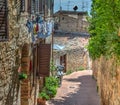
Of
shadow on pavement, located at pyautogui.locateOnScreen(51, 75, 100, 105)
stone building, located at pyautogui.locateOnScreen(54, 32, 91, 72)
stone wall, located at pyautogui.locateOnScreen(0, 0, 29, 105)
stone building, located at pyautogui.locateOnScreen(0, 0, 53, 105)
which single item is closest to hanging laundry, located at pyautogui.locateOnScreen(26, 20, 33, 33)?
stone building, located at pyautogui.locateOnScreen(0, 0, 53, 105)

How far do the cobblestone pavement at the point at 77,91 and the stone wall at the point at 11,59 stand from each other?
25.9 ft

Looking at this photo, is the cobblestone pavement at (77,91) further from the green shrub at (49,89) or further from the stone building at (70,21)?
the stone building at (70,21)

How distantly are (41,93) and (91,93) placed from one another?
3.98 metres

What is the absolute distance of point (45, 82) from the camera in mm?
20578

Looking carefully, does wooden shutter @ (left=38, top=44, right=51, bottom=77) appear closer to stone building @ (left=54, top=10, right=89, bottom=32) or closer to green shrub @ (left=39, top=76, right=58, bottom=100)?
green shrub @ (left=39, top=76, right=58, bottom=100)

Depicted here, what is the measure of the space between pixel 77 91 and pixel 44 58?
633 centimetres

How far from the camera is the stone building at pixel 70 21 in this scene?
113ft

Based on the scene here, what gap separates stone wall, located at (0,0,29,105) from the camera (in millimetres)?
9289

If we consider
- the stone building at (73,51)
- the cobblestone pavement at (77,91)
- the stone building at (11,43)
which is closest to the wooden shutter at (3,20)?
the stone building at (11,43)

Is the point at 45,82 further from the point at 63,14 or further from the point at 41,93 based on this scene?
the point at 63,14

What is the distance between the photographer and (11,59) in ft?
33.1

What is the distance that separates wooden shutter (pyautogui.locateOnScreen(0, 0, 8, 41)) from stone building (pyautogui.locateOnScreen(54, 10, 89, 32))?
2515 centimetres

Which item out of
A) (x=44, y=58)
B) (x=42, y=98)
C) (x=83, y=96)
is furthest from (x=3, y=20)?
→ (x=83, y=96)

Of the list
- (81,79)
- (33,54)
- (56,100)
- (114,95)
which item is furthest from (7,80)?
(81,79)
